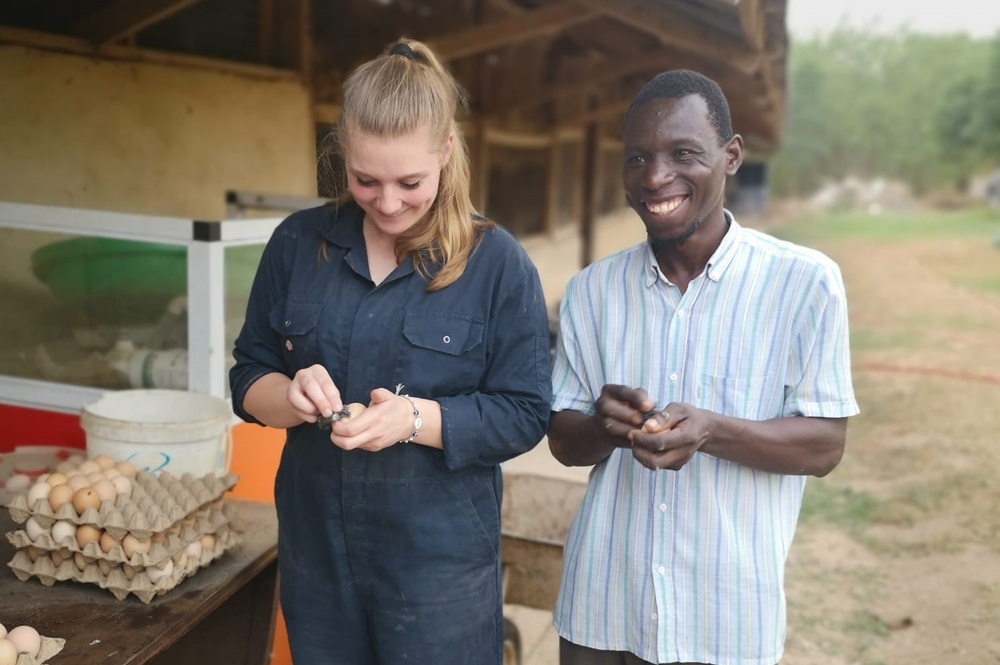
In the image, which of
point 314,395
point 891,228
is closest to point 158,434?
point 314,395

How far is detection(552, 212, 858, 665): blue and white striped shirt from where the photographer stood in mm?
1830

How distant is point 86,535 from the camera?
2201mm

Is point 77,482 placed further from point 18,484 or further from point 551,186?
point 551,186

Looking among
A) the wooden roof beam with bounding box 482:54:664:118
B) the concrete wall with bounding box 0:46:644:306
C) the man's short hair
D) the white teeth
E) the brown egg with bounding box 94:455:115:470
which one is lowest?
the brown egg with bounding box 94:455:115:470

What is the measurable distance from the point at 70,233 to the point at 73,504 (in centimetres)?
126

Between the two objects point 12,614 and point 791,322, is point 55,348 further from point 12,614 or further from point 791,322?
point 791,322

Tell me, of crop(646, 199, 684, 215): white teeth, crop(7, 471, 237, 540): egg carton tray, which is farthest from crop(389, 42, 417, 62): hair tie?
crop(7, 471, 237, 540): egg carton tray

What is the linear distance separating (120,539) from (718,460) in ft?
4.44

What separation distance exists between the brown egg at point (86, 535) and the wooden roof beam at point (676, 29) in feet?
11.7

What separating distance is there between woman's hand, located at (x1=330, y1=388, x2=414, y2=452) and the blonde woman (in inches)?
0.6

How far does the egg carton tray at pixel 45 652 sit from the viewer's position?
184cm

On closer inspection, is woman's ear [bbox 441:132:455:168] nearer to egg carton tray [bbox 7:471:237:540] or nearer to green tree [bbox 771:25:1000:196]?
egg carton tray [bbox 7:471:237:540]

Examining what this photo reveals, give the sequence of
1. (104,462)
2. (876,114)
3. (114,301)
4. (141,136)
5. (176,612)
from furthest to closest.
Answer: (876,114) → (141,136) → (114,301) → (104,462) → (176,612)

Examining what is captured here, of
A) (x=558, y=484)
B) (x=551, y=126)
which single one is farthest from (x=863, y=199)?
(x=558, y=484)
